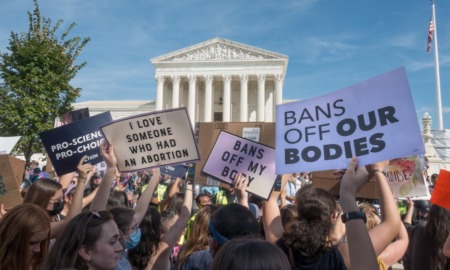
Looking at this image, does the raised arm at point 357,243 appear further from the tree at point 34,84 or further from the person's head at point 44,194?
the tree at point 34,84

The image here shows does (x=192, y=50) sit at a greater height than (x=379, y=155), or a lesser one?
greater

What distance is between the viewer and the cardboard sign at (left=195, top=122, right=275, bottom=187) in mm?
4905

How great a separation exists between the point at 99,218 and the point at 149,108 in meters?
60.2

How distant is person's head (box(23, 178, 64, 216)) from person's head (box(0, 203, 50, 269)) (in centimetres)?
Answer: 103

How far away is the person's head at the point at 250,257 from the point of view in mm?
1442

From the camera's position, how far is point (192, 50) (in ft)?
197

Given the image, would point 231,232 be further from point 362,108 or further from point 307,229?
point 362,108

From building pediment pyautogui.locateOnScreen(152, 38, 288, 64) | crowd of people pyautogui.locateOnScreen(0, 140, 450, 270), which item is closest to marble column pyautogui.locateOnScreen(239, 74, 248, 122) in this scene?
building pediment pyautogui.locateOnScreen(152, 38, 288, 64)

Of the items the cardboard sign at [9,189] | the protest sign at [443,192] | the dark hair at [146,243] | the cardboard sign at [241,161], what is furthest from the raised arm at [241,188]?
the cardboard sign at [9,189]

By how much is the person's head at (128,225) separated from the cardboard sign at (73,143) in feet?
5.90

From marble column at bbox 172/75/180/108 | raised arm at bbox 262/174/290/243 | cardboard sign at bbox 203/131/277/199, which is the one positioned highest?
marble column at bbox 172/75/180/108

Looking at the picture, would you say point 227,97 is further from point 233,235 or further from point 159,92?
point 233,235

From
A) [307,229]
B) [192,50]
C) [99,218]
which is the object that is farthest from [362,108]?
[192,50]

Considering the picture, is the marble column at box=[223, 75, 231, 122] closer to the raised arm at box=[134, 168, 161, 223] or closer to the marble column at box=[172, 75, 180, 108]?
the marble column at box=[172, 75, 180, 108]
